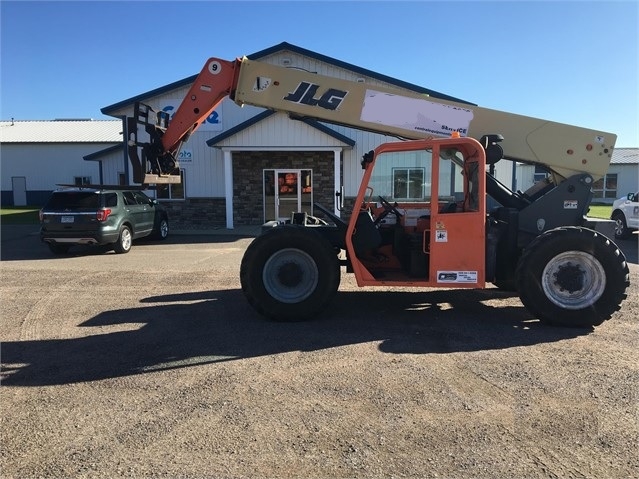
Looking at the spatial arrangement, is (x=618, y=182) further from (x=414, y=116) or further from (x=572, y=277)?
(x=414, y=116)

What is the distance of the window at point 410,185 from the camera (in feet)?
22.0

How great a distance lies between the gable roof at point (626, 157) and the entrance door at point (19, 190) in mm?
47177

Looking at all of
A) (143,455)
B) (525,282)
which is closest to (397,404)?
(143,455)

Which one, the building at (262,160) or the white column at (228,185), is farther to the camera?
the white column at (228,185)

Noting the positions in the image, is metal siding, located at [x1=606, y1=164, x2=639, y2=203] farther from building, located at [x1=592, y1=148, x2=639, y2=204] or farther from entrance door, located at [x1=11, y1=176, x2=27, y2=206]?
entrance door, located at [x1=11, y1=176, x2=27, y2=206]

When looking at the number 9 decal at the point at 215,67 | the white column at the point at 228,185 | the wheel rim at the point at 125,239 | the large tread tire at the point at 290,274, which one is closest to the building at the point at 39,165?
the white column at the point at 228,185

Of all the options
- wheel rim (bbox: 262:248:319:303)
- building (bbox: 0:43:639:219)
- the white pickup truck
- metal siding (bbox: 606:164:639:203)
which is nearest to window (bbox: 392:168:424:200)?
wheel rim (bbox: 262:248:319:303)

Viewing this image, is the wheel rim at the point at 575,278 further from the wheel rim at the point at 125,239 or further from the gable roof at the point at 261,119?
the gable roof at the point at 261,119

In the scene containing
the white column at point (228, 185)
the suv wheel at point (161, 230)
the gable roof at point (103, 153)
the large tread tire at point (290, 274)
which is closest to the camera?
the large tread tire at point (290, 274)

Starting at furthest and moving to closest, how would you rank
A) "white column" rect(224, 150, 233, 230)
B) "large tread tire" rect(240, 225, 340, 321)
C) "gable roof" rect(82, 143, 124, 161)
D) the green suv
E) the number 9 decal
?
"gable roof" rect(82, 143, 124, 161)
"white column" rect(224, 150, 233, 230)
the green suv
the number 9 decal
"large tread tire" rect(240, 225, 340, 321)

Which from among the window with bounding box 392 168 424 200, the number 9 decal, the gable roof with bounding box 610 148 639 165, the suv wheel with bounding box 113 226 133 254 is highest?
the gable roof with bounding box 610 148 639 165

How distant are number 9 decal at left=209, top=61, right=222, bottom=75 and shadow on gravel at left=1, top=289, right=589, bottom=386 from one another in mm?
3330

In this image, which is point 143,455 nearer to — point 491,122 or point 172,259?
point 491,122

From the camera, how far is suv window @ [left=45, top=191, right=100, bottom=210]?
11.6 m
